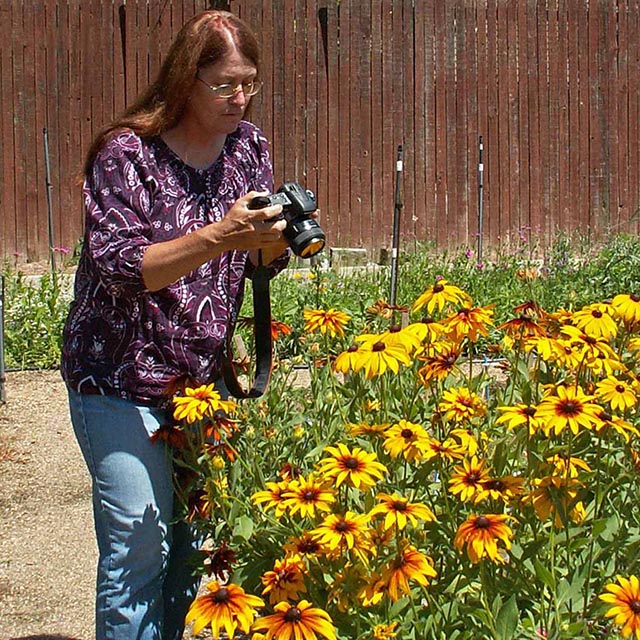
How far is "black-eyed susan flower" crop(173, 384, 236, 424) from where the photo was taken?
2.28 meters

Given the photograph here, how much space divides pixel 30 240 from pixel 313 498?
8.71 m

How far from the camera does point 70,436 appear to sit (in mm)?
5727

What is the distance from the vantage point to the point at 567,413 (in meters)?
2.06

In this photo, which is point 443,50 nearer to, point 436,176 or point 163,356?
point 436,176

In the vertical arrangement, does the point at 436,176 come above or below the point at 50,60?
below

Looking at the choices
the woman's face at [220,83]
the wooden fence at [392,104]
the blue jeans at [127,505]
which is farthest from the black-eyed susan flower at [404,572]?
the wooden fence at [392,104]

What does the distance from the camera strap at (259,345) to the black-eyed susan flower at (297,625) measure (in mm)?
835

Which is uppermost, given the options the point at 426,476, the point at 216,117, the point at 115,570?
the point at 216,117

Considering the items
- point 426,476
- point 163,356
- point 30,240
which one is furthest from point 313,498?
point 30,240

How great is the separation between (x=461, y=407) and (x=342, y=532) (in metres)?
0.55

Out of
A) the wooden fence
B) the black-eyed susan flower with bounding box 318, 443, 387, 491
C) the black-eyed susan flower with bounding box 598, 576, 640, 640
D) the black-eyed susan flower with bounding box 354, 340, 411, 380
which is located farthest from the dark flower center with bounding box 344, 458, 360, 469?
the wooden fence

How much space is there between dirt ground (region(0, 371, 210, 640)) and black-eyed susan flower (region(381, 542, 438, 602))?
1.92 m

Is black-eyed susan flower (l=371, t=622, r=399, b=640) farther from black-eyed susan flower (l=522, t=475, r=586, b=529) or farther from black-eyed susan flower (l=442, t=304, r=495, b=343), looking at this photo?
black-eyed susan flower (l=442, t=304, r=495, b=343)

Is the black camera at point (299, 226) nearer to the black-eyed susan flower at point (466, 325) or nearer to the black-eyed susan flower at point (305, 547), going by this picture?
the black-eyed susan flower at point (466, 325)
